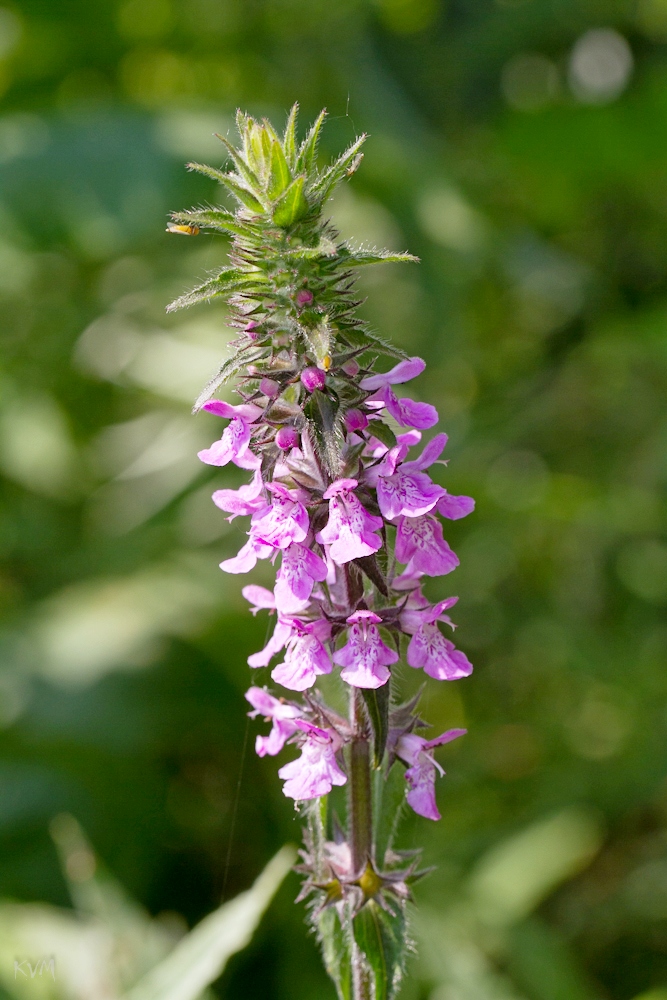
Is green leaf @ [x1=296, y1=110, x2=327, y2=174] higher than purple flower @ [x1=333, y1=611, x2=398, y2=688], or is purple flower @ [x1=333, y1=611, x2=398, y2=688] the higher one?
green leaf @ [x1=296, y1=110, x2=327, y2=174]

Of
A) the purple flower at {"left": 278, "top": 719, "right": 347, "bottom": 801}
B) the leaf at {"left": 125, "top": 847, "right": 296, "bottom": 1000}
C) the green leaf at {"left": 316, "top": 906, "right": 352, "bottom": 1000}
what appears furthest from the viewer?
the leaf at {"left": 125, "top": 847, "right": 296, "bottom": 1000}

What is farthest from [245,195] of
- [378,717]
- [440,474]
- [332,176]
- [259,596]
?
[440,474]

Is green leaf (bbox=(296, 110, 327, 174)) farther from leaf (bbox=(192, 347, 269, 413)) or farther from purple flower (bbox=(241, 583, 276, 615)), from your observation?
purple flower (bbox=(241, 583, 276, 615))

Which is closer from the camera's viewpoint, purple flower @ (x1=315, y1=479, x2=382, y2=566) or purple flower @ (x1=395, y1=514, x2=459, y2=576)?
purple flower @ (x1=315, y1=479, x2=382, y2=566)

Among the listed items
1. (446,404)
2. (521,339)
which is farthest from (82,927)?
(521,339)

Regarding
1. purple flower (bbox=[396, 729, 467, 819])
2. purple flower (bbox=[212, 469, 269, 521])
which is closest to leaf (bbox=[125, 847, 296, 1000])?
purple flower (bbox=[396, 729, 467, 819])

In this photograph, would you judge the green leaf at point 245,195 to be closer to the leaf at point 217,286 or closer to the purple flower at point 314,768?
the leaf at point 217,286

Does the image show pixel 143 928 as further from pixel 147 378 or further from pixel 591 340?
pixel 591 340

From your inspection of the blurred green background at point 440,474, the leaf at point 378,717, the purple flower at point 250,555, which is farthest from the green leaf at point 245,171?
the blurred green background at point 440,474
